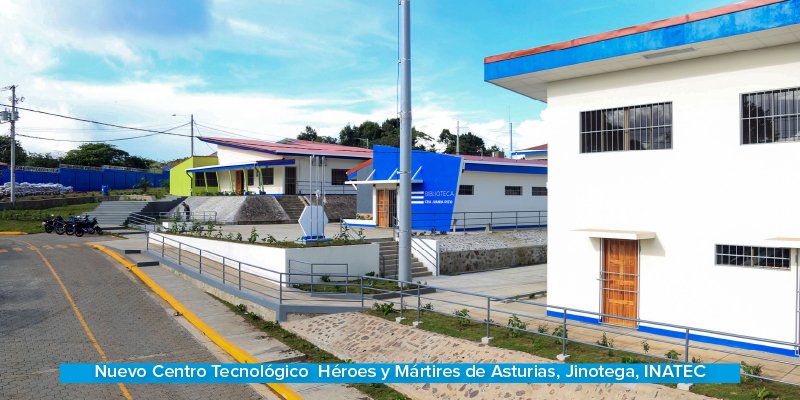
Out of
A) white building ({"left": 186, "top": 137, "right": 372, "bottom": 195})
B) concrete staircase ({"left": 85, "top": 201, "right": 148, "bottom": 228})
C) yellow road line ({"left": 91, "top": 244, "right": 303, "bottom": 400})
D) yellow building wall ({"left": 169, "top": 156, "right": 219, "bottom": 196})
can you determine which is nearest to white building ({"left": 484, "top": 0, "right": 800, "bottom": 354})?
yellow road line ({"left": 91, "top": 244, "right": 303, "bottom": 400})

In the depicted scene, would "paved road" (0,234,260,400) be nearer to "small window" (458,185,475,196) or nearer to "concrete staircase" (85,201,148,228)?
"concrete staircase" (85,201,148,228)

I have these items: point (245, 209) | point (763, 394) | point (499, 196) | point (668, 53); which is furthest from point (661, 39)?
point (245, 209)

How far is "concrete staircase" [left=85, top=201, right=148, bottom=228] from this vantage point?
38.6 metres

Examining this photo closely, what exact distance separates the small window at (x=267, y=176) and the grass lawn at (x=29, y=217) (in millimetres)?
13238

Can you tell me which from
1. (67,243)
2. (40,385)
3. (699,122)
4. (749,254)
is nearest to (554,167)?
(699,122)

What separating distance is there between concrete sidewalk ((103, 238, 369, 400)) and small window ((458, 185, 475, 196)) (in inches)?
548

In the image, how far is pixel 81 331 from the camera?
14.1 metres

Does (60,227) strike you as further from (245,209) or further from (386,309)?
(386,309)

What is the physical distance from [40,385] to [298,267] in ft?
27.6

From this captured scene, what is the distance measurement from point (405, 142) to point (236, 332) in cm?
688

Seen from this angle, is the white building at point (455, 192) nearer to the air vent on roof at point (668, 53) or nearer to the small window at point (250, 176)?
the small window at point (250, 176)

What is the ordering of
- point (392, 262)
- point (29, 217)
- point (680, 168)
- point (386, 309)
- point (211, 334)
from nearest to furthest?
point (680, 168), point (386, 309), point (211, 334), point (392, 262), point (29, 217)

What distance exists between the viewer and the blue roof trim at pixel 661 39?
10.0 metres

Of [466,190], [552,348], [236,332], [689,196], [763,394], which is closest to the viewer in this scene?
[763,394]
